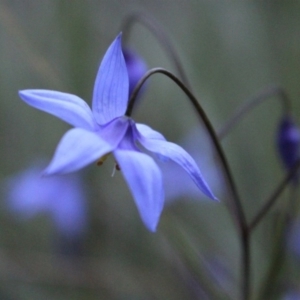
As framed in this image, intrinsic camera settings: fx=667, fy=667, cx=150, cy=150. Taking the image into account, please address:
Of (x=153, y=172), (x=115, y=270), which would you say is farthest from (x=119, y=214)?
(x=153, y=172)

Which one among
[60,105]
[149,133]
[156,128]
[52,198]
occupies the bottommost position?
[156,128]

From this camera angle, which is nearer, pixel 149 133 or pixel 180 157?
pixel 180 157

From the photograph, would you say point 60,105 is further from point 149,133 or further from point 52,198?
point 52,198

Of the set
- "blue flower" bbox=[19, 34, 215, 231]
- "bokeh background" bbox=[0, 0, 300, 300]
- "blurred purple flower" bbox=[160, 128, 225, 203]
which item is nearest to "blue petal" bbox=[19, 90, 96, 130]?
"blue flower" bbox=[19, 34, 215, 231]

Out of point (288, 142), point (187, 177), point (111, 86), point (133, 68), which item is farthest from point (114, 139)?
point (187, 177)

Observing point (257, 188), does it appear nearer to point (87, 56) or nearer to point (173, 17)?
point (87, 56)

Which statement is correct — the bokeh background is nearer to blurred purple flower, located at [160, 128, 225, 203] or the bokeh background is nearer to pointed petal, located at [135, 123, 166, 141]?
blurred purple flower, located at [160, 128, 225, 203]
